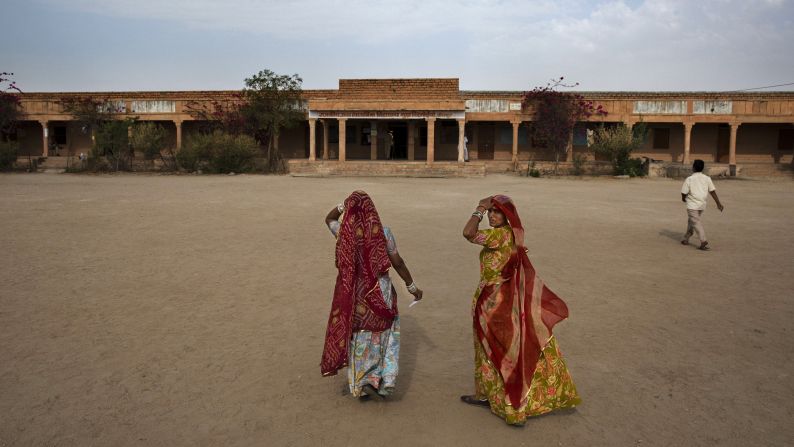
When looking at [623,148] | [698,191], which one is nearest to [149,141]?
[623,148]

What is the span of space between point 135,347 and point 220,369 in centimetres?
88

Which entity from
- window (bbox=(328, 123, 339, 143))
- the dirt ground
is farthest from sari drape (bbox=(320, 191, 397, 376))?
window (bbox=(328, 123, 339, 143))

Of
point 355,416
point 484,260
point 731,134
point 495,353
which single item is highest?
point 731,134

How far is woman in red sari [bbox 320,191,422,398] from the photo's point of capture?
11.4ft

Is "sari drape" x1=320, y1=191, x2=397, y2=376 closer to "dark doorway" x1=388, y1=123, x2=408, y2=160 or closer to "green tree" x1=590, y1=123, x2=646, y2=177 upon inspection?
"green tree" x1=590, y1=123, x2=646, y2=177

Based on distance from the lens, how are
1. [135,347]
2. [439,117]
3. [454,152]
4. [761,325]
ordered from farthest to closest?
[454,152]
[439,117]
[761,325]
[135,347]

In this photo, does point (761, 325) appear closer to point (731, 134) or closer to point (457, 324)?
point (457, 324)

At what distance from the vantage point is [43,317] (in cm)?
530

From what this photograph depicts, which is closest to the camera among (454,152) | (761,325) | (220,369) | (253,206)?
(220,369)

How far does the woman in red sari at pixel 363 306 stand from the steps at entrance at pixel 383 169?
68.1 feet

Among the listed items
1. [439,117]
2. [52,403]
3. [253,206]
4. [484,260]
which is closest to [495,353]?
[484,260]

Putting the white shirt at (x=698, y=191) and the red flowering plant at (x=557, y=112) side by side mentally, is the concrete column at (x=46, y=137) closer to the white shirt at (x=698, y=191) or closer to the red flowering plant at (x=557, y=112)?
the red flowering plant at (x=557, y=112)

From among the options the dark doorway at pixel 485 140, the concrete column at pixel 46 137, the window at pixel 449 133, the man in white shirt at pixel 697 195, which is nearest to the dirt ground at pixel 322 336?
the man in white shirt at pixel 697 195

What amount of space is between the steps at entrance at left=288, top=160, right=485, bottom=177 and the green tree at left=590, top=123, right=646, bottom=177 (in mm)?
5203
